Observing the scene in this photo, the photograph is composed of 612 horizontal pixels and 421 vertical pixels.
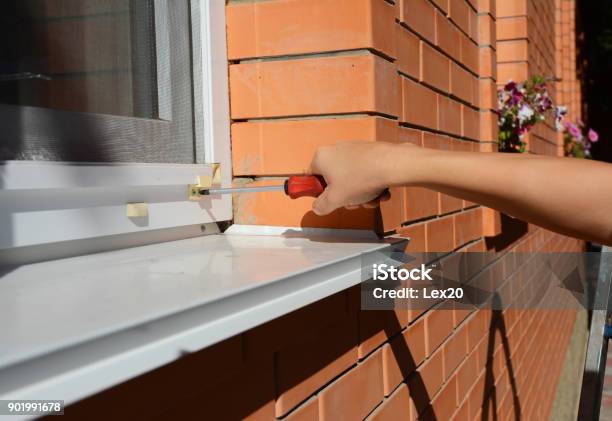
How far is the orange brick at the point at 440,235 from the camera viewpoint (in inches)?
70.7

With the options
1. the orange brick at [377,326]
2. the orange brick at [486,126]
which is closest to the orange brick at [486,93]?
the orange brick at [486,126]

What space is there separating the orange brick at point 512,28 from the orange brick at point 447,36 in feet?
4.82

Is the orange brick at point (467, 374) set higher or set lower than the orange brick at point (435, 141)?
lower

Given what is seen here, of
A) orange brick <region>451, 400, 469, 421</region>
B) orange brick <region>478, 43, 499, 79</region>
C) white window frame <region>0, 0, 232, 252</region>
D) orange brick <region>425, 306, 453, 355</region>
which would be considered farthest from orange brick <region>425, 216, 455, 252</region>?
orange brick <region>478, 43, 499, 79</region>

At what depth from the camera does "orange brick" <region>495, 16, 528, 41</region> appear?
3535 mm

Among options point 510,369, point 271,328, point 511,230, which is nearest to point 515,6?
point 511,230

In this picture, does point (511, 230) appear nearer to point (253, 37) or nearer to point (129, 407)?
point (253, 37)

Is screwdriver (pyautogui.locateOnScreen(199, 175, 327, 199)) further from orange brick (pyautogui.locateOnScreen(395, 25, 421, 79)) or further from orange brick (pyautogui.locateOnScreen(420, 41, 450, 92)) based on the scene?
orange brick (pyautogui.locateOnScreen(420, 41, 450, 92))

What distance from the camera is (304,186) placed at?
3.92ft

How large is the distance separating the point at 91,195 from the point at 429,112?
3.52ft

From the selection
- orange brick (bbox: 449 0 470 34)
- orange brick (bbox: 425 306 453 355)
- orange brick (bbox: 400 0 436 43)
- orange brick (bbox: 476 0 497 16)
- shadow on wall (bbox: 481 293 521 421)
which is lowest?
shadow on wall (bbox: 481 293 521 421)

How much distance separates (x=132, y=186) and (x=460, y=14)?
1516mm

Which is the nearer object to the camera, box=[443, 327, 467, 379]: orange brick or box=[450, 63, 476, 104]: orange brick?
box=[443, 327, 467, 379]: orange brick

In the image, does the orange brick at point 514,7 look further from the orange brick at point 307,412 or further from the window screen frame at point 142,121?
the orange brick at point 307,412
